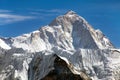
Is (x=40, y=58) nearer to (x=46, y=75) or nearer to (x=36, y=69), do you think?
(x=36, y=69)

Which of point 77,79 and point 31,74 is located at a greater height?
point 31,74

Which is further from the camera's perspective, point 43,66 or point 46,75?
point 43,66

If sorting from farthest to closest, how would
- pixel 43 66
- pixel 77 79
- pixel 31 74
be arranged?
pixel 31 74 → pixel 43 66 → pixel 77 79

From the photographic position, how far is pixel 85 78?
70.3ft

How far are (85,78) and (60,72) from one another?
1.00m

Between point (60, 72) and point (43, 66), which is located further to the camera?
point (43, 66)

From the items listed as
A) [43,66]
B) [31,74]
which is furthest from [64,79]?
[31,74]

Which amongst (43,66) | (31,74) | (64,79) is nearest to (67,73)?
(64,79)

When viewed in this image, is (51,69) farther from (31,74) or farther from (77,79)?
(31,74)

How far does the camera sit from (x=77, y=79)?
21000mm

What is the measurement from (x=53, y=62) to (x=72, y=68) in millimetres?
831

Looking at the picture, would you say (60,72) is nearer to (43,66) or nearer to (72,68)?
(72,68)

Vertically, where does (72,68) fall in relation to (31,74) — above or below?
below

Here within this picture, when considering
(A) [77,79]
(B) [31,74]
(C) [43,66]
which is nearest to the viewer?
(A) [77,79]
